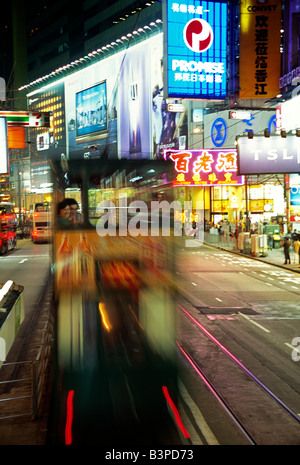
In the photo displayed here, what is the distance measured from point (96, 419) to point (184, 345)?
4532 mm

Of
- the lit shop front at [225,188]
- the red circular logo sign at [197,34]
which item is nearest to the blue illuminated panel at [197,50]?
the red circular logo sign at [197,34]

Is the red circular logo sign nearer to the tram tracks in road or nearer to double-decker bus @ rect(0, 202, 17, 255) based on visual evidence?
double-decker bus @ rect(0, 202, 17, 255)

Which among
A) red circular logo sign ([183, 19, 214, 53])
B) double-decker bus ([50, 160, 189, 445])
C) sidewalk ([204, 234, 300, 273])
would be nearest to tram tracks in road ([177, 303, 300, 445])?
double-decker bus ([50, 160, 189, 445])

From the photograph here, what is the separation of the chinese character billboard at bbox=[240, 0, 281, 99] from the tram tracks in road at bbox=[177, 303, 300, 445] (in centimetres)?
1984

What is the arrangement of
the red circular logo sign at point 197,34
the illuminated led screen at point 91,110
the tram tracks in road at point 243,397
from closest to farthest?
the tram tracks in road at point 243,397 → the red circular logo sign at point 197,34 → the illuminated led screen at point 91,110

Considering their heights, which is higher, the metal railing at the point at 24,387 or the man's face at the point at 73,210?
the man's face at the point at 73,210

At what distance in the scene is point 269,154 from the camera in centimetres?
2616

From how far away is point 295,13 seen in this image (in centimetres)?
2694

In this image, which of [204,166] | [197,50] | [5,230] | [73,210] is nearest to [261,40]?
[197,50]

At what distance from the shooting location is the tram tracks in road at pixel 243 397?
23.1ft

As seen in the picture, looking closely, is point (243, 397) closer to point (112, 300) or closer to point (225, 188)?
point (112, 300)

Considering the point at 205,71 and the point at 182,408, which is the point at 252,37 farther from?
the point at 182,408

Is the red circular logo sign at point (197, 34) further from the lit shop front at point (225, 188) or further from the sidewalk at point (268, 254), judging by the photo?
the sidewalk at point (268, 254)
